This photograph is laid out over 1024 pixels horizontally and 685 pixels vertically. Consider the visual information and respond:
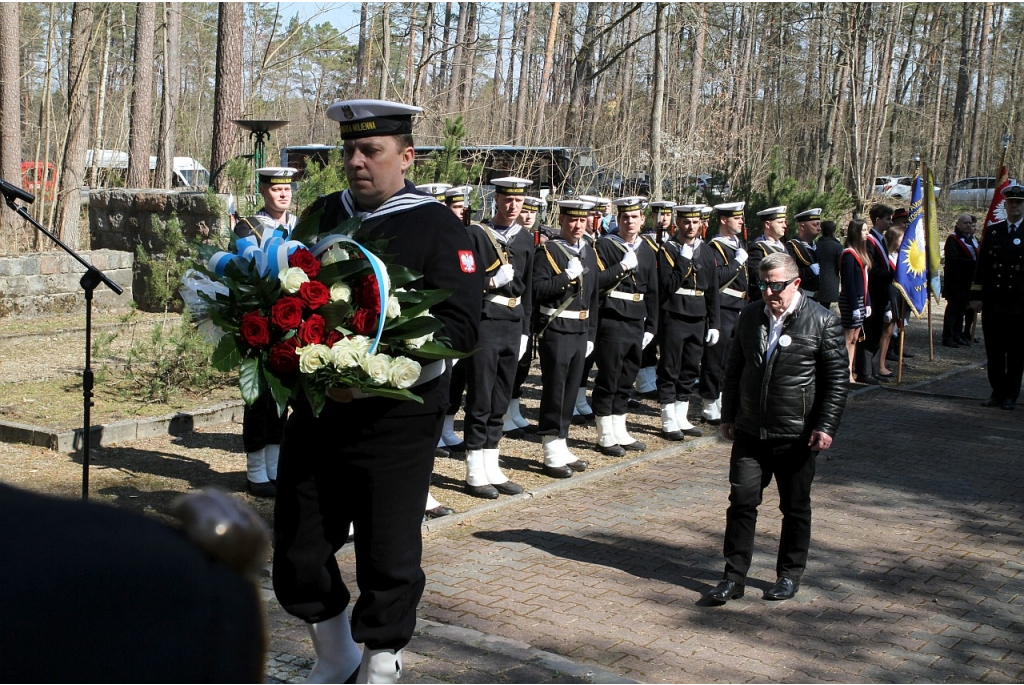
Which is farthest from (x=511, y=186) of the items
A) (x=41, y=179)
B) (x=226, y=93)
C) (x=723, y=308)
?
(x=41, y=179)

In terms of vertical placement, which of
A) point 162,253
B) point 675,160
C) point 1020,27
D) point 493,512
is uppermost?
point 1020,27

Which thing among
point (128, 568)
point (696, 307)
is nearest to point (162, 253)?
point (696, 307)

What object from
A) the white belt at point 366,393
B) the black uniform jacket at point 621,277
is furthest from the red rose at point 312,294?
the black uniform jacket at point 621,277

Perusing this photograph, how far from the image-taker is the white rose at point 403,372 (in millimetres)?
3949

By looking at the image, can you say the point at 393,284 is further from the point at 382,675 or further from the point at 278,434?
the point at 278,434

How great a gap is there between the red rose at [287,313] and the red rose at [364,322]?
211 millimetres

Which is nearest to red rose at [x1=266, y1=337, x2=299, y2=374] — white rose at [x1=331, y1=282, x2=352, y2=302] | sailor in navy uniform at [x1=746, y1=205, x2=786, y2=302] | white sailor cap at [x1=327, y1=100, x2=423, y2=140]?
white rose at [x1=331, y1=282, x2=352, y2=302]

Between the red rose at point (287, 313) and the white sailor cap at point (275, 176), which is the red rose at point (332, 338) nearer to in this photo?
the red rose at point (287, 313)

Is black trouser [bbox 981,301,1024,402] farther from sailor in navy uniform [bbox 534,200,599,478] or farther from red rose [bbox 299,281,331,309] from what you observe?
red rose [bbox 299,281,331,309]

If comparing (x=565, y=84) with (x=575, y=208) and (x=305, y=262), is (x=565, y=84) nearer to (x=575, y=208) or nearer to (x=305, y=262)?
(x=575, y=208)

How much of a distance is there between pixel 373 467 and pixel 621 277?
5.80 metres

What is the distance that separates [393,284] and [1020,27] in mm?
40272

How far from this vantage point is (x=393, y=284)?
4.09m

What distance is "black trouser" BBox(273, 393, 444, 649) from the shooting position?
4.20m
